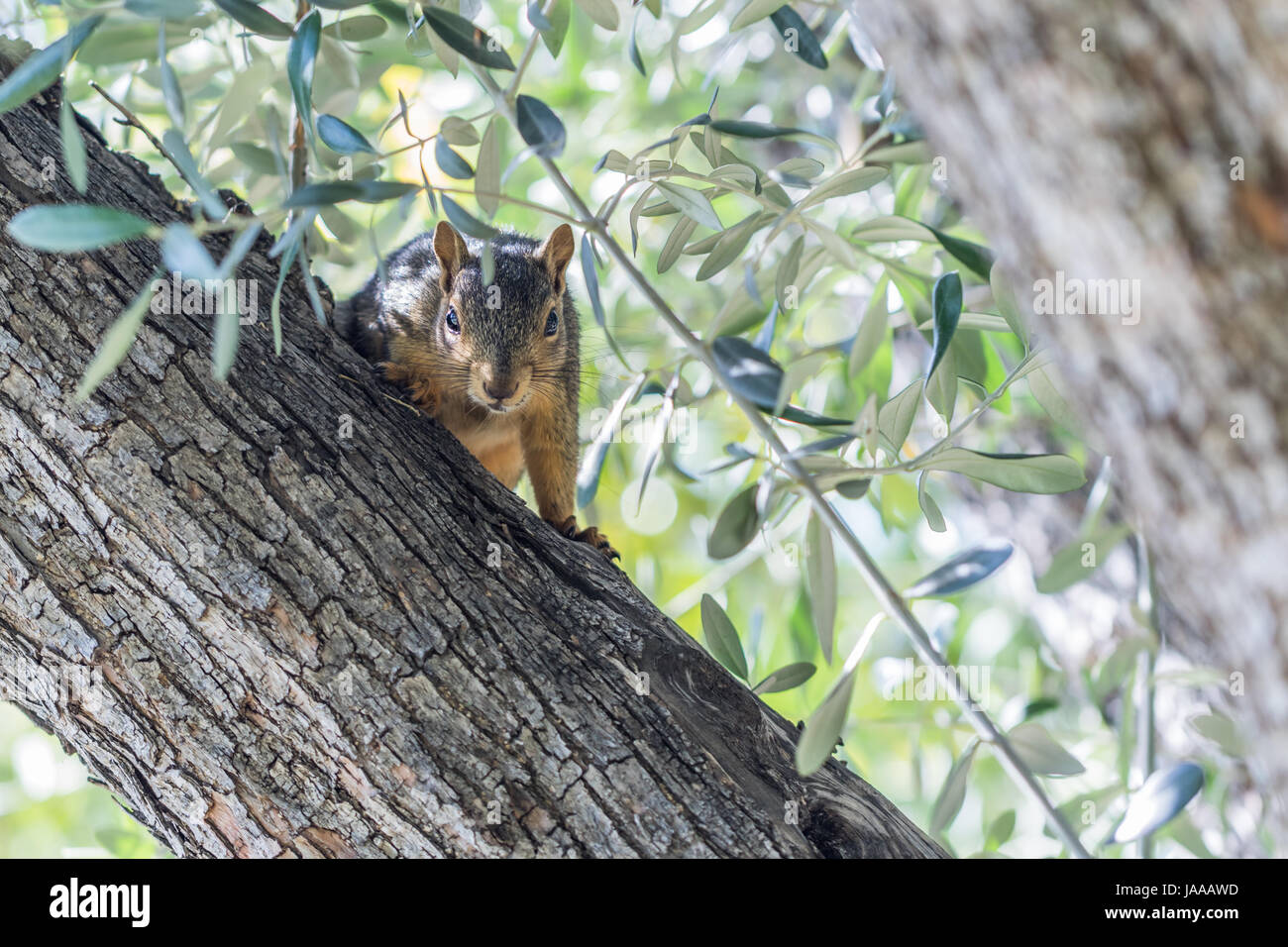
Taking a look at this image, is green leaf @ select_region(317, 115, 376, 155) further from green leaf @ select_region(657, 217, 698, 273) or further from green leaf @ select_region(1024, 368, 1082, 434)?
green leaf @ select_region(1024, 368, 1082, 434)

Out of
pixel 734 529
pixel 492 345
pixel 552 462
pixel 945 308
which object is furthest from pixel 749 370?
pixel 552 462

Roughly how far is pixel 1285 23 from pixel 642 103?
8.31 feet

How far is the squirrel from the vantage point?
2.06m

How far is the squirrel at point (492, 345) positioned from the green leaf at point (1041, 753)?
0.95 m

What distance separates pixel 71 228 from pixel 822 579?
0.81m

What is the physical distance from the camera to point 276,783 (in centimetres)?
124

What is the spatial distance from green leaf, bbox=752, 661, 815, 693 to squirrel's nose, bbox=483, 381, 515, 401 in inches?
30.9

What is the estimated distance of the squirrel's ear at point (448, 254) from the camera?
216cm

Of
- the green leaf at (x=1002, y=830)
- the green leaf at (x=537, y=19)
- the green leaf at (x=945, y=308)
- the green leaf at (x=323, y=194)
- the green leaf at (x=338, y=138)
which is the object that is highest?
the green leaf at (x=537, y=19)

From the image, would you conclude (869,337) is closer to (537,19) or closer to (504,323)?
(537,19)

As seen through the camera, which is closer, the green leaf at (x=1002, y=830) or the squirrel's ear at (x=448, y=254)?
the green leaf at (x=1002, y=830)

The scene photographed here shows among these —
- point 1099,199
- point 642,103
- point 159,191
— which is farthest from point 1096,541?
point 642,103

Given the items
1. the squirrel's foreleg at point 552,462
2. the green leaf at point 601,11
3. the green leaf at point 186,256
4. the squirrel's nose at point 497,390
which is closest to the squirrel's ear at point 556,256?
the squirrel's foreleg at point 552,462

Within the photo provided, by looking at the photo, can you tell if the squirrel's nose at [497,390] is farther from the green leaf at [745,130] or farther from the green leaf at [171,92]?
the green leaf at [171,92]
